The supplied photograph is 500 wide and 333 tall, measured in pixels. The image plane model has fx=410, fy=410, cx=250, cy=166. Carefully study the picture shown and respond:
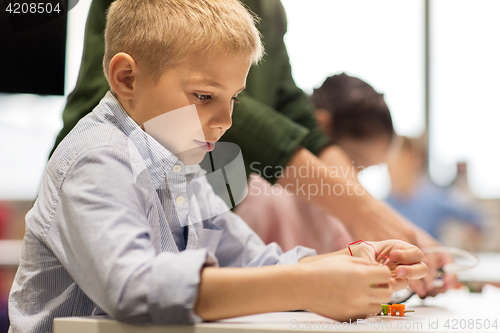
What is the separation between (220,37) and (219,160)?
252mm

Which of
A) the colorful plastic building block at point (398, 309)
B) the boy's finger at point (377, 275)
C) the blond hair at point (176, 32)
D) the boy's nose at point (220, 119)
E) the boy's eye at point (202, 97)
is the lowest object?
the colorful plastic building block at point (398, 309)

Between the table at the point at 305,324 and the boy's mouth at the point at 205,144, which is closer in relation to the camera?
the table at the point at 305,324

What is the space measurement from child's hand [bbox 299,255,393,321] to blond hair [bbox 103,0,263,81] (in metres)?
0.26

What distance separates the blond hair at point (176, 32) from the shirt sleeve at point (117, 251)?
5.0 inches

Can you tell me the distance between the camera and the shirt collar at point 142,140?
46 centimetres

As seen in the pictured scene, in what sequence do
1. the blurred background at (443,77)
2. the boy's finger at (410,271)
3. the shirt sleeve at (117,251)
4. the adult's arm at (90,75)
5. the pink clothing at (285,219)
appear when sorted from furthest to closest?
the blurred background at (443,77) < the pink clothing at (285,219) < the adult's arm at (90,75) < the boy's finger at (410,271) < the shirt sleeve at (117,251)

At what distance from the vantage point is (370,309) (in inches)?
13.3

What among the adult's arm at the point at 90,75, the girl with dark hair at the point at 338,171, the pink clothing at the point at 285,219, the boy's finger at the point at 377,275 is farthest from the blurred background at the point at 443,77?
the boy's finger at the point at 377,275

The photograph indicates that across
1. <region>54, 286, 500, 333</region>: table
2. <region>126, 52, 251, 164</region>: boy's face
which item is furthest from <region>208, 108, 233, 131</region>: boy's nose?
<region>54, 286, 500, 333</region>: table

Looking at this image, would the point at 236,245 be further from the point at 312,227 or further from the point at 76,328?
the point at 312,227

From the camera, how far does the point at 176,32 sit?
46 centimetres

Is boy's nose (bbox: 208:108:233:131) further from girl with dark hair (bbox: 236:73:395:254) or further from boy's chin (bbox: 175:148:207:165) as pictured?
girl with dark hair (bbox: 236:73:395:254)

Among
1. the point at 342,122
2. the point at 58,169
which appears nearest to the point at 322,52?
the point at 342,122

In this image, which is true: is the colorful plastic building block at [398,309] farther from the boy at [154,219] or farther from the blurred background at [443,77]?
the blurred background at [443,77]
